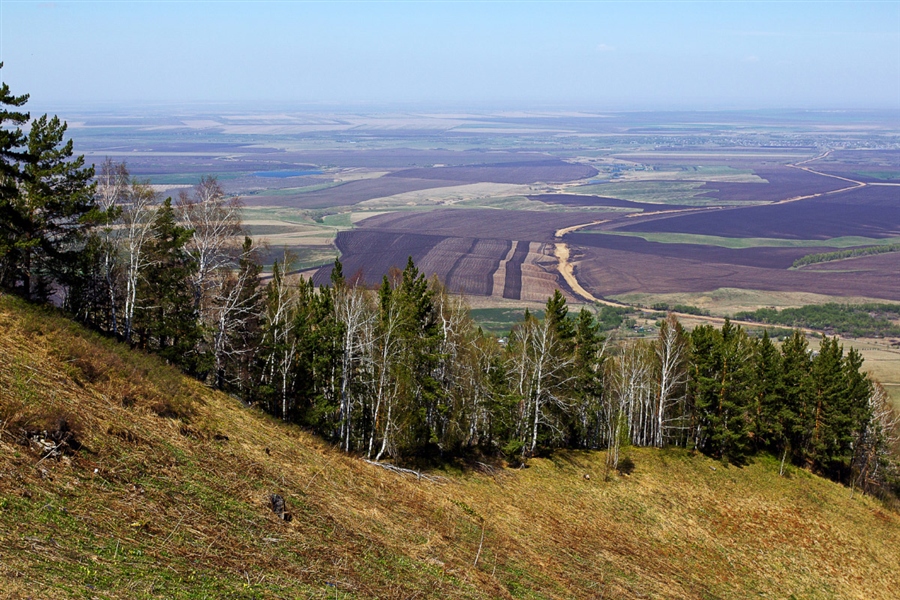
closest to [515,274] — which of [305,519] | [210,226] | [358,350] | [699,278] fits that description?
[699,278]

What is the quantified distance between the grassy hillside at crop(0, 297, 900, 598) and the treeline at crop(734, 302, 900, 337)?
6407 cm

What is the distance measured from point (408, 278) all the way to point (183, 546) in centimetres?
2241

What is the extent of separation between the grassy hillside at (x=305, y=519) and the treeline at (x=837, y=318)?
6407 cm

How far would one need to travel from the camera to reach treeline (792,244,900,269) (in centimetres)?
12988

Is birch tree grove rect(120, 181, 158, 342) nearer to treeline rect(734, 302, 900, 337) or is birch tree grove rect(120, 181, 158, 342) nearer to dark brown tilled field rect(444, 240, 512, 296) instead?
dark brown tilled field rect(444, 240, 512, 296)

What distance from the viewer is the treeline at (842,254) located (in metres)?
130

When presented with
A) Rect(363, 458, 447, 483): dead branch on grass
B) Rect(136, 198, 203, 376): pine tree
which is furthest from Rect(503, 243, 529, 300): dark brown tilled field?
Rect(136, 198, 203, 376): pine tree

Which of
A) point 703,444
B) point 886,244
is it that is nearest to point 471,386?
point 703,444

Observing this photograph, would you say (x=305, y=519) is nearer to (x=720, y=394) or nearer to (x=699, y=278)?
(x=720, y=394)

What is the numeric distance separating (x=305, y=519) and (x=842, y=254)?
14550 cm

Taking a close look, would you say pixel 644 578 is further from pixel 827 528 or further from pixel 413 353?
pixel 827 528

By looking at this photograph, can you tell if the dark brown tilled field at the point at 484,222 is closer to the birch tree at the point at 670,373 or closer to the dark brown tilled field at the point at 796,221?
the dark brown tilled field at the point at 796,221

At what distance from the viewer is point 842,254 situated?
445ft

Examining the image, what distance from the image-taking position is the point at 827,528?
3403 centimetres
